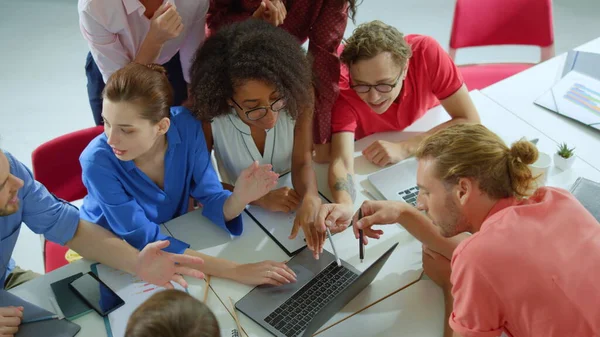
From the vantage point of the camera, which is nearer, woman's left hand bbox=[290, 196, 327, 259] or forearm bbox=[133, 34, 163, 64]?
woman's left hand bbox=[290, 196, 327, 259]

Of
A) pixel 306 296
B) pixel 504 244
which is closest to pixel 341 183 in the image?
→ pixel 306 296

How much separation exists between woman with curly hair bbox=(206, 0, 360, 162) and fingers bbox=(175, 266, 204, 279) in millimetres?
683

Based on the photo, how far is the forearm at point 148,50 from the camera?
5.83 ft

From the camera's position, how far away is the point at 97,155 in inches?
62.6

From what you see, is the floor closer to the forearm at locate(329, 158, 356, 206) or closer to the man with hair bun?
the forearm at locate(329, 158, 356, 206)

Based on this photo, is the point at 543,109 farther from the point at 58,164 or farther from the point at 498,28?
the point at 58,164

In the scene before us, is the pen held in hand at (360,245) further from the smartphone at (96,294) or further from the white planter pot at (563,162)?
the white planter pot at (563,162)

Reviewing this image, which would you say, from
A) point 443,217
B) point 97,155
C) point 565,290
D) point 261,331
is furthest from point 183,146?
point 565,290

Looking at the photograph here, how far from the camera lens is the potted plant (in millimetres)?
1826

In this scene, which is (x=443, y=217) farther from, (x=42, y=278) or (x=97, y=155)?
(x=42, y=278)

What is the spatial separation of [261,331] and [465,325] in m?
0.50

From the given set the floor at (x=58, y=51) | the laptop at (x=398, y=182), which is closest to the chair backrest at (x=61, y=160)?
the laptop at (x=398, y=182)

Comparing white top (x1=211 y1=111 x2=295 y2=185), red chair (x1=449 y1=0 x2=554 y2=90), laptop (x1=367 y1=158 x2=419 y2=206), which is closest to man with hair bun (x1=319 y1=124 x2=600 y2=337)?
laptop (x1=367 y1=158 x2=419 y2=206)

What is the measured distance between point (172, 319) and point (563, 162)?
147 cm
